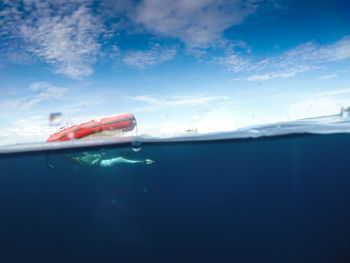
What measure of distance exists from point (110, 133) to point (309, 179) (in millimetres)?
27557

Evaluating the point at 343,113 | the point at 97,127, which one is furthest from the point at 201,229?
the point at 343,113

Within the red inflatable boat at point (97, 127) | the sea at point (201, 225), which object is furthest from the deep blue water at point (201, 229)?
the red inflatable boat at point (97, 127)

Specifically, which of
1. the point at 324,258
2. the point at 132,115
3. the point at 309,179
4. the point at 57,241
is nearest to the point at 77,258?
the point at 57,241

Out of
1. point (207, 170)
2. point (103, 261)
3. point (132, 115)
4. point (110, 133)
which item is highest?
point (132, 115)

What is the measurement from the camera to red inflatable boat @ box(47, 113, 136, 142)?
11.5 meters

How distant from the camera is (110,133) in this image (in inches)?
483

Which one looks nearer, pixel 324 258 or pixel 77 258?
pixel 324 258

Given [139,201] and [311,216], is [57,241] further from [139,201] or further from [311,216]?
[311,216]

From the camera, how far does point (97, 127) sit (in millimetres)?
11508

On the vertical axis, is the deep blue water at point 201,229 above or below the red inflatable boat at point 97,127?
below

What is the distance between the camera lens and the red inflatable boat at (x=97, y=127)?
37.6ft

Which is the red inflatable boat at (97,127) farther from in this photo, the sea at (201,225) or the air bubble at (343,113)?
Answer: the air bubble at (343,113)

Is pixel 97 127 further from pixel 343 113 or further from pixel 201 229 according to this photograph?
pixel 343 113

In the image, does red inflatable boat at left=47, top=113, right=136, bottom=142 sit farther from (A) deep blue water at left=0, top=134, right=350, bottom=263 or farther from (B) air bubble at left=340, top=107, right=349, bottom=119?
(B) air bubble at left=340, top=107, right=349, bottom=119
